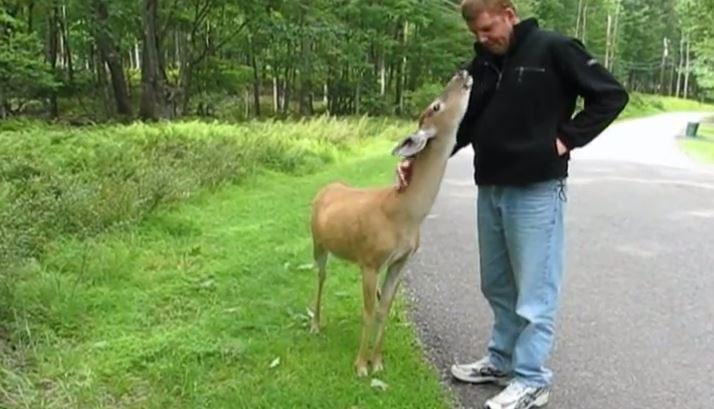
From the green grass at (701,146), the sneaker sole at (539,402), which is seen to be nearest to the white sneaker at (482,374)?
the sneaker sole at (539,402)

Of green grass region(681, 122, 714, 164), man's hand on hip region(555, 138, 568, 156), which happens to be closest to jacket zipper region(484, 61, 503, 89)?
man's hand on hip region(555, 138, 568, 156)

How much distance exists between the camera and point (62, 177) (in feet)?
26.7

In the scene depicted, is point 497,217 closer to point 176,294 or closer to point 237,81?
point 176,294

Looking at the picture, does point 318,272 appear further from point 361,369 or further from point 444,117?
point 444,117

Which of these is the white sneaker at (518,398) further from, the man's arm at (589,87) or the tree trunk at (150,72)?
the tree trunk at (150,72)

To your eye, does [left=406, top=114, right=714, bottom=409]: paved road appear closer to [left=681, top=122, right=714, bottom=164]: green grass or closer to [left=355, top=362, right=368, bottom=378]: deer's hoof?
[left=355, top=362, right=368, bottom=378]: deer's hoof

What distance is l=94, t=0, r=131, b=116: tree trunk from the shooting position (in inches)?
866

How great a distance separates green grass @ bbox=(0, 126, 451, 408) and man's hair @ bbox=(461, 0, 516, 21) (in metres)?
1.83

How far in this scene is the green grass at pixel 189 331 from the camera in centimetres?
359

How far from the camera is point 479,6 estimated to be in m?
3.27

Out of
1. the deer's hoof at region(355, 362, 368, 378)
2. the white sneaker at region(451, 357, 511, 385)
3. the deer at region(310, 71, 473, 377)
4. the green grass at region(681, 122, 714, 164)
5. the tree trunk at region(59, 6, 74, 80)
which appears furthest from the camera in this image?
the tree trunk at region(59, 6, 74, 80)

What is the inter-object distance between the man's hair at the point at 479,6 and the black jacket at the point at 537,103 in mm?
160

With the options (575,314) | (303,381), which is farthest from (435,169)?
(575,314)

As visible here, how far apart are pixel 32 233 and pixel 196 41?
22559 millimetres
